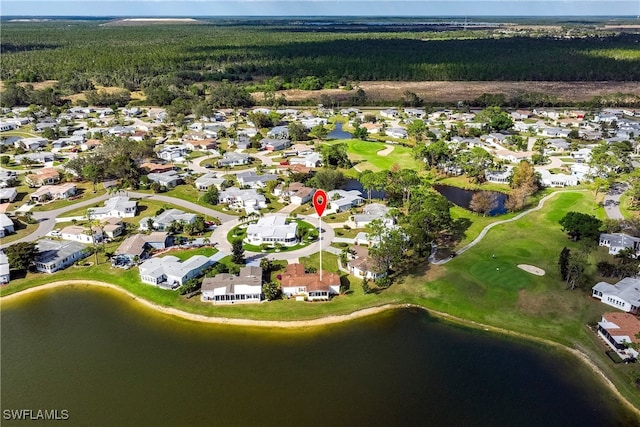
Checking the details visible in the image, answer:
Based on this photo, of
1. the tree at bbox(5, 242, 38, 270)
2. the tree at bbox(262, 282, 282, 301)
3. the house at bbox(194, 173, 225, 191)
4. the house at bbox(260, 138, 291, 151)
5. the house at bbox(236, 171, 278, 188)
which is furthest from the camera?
the house at bbox(260, 138, 291, 151)

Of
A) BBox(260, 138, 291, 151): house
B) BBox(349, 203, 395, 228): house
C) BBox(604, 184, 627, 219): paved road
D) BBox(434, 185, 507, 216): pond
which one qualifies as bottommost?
BBox(434, 185, 507, 216): pond

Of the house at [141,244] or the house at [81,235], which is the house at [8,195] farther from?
the house at [141,244]

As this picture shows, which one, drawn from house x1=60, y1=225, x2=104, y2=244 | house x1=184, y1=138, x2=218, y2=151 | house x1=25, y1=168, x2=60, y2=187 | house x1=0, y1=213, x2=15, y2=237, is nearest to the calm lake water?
house x1=60, y1=225, x2=104, y2=244

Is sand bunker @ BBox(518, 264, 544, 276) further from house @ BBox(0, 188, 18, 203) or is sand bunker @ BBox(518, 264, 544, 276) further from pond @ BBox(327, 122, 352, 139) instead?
house @ BBox(0, 188, 18, 203)

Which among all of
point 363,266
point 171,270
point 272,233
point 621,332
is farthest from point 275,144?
point 621,332

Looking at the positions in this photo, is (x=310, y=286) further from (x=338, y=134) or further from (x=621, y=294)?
(x=338, y=134)

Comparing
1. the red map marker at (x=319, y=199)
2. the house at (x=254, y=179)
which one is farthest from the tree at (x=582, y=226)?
the house at (x=254, y=179)
